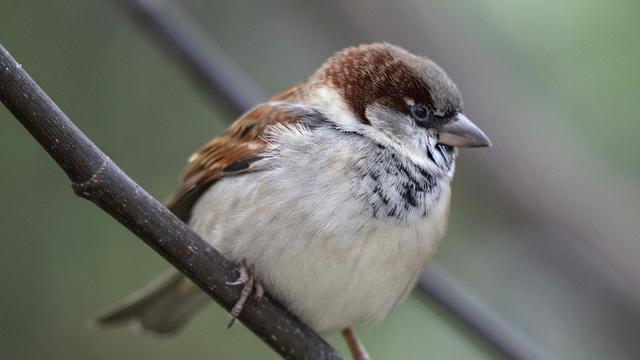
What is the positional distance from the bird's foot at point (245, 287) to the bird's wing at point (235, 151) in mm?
305

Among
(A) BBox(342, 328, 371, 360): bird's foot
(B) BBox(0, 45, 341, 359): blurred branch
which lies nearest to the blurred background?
(A) BBox(342, 328, 371, 360): bird's foot

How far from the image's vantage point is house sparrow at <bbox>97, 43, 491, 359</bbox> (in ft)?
8.34

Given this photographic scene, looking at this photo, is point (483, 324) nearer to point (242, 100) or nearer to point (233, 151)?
A: point (233, 151)

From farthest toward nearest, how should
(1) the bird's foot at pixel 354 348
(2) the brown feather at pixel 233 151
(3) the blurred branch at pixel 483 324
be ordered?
(1) the bird's foot at pixel 354 348
(2) the brown feather at pixel 233 151
(3) the blurred branch at pixel 483 324

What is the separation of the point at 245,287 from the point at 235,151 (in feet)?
1.63

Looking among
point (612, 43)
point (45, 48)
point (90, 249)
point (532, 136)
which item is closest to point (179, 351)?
point (90, 249)

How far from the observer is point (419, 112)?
2.78m

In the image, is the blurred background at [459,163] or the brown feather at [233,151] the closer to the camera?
the brown feather at [233,151]

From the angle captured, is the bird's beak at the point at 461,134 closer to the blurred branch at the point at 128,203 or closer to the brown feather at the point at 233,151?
the brown feather at the point at 233,151

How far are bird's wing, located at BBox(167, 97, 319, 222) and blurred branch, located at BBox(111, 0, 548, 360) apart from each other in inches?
4.7

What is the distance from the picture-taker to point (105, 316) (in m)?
3.06

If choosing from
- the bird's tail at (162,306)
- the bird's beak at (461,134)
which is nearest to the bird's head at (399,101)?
the bird's beak at (461,134)

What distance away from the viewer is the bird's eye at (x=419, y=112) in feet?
9.11

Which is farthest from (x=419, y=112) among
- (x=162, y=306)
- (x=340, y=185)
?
(x=162, y=306)
